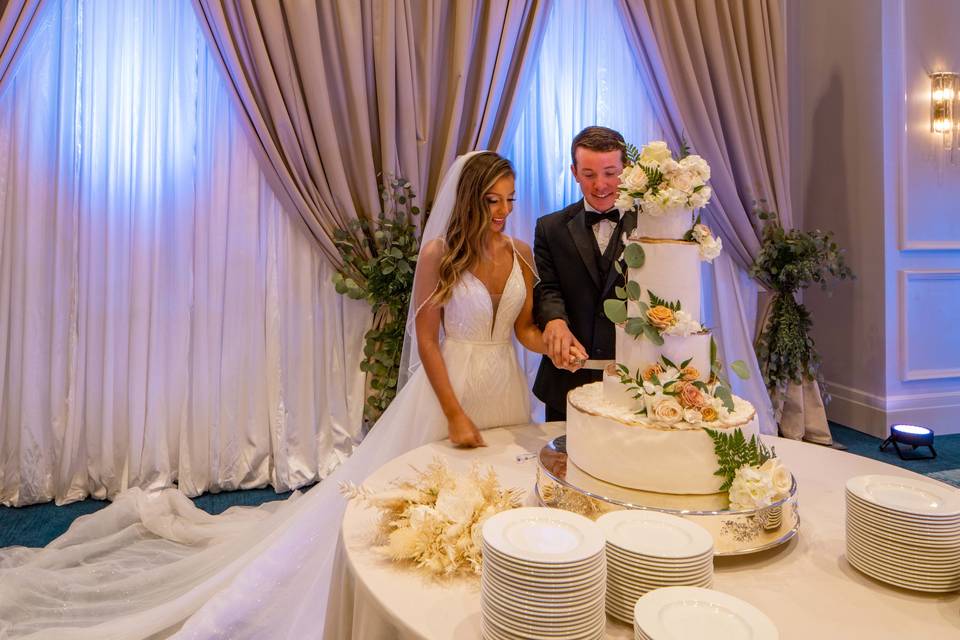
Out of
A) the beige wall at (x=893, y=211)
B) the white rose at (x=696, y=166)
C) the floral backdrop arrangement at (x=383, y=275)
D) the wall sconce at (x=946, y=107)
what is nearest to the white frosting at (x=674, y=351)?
the white rose at (x=696, y=166)

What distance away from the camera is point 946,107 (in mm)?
5023

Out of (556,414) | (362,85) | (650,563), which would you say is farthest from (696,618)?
(362,85)

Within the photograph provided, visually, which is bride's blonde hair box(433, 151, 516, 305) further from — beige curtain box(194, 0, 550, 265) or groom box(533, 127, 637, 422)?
beige curtain box(194, 0, 550, 265)

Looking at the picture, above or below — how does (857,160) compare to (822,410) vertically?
above

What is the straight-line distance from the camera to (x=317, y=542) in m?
2.07

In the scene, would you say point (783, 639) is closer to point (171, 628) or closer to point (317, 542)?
point (317, 542)

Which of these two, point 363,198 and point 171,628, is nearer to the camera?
point 171,628

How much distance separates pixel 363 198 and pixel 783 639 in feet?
12.2

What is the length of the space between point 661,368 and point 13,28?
13.7 ft

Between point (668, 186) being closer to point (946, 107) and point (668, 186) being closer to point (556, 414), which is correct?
point (556, 414)

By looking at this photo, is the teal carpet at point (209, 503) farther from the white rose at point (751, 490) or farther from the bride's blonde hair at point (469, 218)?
the white rose at point (751, 490)

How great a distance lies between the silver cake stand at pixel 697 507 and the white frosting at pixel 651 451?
2 centimetres

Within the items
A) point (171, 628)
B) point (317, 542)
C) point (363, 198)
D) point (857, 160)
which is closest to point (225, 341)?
point (363, 198)

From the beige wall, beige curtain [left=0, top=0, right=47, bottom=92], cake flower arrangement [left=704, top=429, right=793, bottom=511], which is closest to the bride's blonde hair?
cake flower arrangement [left=704, top=429, right=793, bottom=511]
